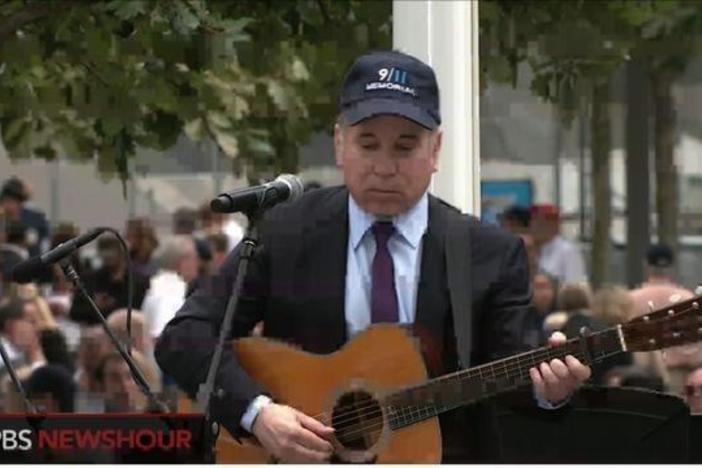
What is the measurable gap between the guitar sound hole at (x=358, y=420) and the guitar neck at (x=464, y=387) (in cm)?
2

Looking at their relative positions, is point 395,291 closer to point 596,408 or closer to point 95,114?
point 596,408

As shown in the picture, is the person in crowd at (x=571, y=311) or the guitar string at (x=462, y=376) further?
the person in crowd at (x=571, y=311)

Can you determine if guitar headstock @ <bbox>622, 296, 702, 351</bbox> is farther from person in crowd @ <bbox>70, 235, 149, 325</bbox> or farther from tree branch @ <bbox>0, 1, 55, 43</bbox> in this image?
tree branch @ <bbox>0, 1, 55, 43</bbox>

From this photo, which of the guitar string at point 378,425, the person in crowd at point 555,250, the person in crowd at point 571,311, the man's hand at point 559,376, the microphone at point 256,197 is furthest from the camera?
the person in crowd at point 555,250

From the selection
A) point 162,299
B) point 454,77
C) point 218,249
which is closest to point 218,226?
point 218,249

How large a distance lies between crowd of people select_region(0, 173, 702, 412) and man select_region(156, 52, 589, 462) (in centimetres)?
7

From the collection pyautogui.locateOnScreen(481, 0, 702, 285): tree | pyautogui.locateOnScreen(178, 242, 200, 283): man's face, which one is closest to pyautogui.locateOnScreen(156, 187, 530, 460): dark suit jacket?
pyautogui.locateOnScreen(178, 242, 200, 283): man's face

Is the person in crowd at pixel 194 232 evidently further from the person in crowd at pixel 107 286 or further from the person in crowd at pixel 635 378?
the person in crowd at pixel 635 378

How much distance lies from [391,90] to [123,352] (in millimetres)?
624

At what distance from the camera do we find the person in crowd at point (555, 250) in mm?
3109

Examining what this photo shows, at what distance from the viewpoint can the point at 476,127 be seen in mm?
3279

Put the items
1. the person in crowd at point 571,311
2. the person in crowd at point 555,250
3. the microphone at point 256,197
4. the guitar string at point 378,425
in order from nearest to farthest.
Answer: the microphone at point 256,197, the guitar string at point 378,425, the person in crowd at point 571,311, the person in crowd at point 555,250

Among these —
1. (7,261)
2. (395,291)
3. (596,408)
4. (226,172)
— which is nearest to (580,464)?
(596,408)

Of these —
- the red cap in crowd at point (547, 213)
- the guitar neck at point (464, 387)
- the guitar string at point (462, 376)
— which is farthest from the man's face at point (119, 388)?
the red cap in crowd at point (547, 213)
